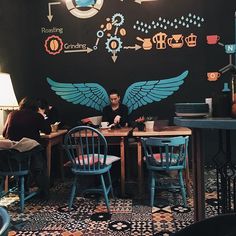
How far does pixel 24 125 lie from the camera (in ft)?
12.4

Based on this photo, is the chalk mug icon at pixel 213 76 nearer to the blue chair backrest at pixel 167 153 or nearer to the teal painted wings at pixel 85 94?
the teal painted wings at pixel 85 94

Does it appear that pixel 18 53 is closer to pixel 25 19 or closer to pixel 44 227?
pixel 25 19

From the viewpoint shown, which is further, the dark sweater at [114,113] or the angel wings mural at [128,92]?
the angel wings mural at [128,92]

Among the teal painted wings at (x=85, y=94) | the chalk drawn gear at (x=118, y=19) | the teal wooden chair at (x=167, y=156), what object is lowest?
the teal wooden chair at (x=167, y=156)

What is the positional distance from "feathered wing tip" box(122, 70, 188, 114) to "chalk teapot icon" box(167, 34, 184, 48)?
445mm

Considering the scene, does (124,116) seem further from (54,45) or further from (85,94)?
(54,45)

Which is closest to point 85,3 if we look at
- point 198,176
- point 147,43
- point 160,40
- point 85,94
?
point 147,43

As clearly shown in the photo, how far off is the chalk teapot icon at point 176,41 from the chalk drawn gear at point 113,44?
0.81 meters

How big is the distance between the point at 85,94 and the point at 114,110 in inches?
27.6

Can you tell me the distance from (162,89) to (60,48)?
182 cm

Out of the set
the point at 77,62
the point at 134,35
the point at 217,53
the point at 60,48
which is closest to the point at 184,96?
the point at 217,53

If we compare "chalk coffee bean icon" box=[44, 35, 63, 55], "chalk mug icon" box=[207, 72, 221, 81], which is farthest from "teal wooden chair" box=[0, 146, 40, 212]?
"chalk mug icon" box=[207, 72, 221, 81]

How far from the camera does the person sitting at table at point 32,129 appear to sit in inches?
148

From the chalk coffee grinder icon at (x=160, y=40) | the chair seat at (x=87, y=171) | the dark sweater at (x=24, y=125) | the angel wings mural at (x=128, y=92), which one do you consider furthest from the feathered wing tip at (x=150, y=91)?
the chair seat at (x=87, y=171)
